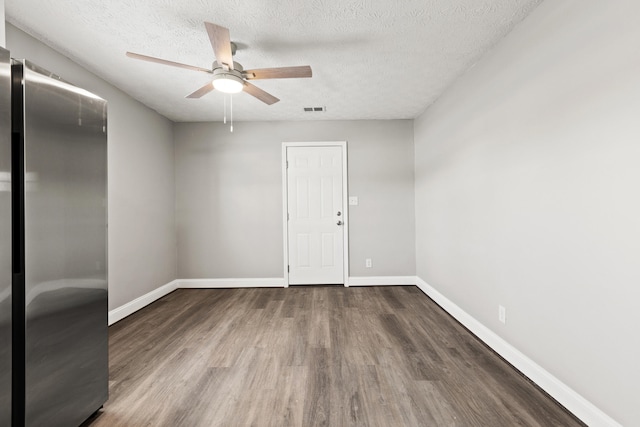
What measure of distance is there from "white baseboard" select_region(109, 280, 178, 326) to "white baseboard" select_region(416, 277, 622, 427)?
344 cm

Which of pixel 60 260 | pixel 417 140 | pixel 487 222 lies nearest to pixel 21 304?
pixel 60 260

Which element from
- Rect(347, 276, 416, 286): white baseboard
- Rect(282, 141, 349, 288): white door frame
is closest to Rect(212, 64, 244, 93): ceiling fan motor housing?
Rect(282, 141, 349, 288): white door frame

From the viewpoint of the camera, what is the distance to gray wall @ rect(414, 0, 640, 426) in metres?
1.35

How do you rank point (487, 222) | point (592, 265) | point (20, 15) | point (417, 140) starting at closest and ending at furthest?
1. point (592, 265)
2. point (20, 15)
3. point (487, 222)
4. point (417, 140)

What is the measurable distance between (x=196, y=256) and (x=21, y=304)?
3170 mm

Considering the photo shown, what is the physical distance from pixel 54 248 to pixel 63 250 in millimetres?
42

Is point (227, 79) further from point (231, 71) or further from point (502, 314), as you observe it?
point (502, 314)

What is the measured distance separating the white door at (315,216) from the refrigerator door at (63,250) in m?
2.80

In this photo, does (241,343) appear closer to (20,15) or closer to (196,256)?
(196,256)

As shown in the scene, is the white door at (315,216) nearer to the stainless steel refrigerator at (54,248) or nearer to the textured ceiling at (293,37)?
the textured ceiling at (293,37)

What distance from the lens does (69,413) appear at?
1410 millimetres

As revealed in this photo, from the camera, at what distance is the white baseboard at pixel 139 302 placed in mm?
2983

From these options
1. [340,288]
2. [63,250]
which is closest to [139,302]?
[63,250]

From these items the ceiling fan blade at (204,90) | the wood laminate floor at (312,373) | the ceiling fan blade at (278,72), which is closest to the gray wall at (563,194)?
the wood laminate floor at (312,373)
